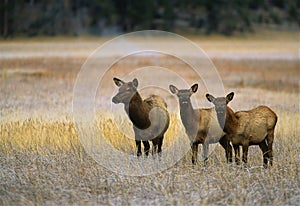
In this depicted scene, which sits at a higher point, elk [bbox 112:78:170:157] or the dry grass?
elk [bbox 112:78:170:157]

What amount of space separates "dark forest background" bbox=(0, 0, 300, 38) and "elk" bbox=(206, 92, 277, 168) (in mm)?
45323

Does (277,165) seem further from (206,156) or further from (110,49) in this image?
(110,49)

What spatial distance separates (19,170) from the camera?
10.1m

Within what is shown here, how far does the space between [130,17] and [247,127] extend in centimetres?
5064

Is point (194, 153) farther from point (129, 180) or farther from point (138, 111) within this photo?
point (129, 180)

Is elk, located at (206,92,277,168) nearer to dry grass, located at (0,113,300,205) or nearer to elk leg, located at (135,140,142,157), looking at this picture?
dry grass, located at (0,113,300,205)

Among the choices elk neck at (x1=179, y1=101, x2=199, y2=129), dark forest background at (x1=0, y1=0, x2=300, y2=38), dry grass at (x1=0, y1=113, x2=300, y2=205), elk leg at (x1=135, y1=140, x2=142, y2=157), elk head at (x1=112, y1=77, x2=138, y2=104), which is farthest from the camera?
dark forest background at (x1=0, y1=0, x2=300, y2=38)

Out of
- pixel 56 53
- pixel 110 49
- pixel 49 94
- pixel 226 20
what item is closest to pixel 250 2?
pixel 226 20

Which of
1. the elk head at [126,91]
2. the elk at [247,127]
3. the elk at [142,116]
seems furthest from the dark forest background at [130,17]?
the elk at [247,127]

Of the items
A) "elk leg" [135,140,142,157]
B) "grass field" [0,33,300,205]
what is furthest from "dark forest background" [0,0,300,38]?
"elk leg" [135,140,142,157]

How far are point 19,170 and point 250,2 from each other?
59572 mm

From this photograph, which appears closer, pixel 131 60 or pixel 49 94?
pixel 49 94

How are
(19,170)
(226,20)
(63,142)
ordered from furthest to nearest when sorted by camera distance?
(226,20), (63,142), (19,170)

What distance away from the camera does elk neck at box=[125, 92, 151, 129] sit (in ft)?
35.6
